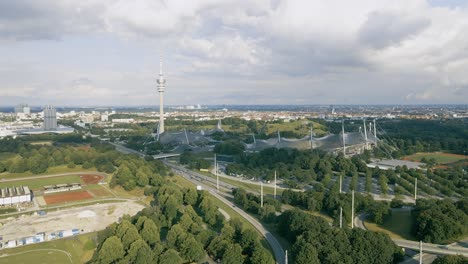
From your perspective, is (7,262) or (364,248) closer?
(364,248)

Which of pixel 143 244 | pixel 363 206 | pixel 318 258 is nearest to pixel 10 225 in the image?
pixel 143 244

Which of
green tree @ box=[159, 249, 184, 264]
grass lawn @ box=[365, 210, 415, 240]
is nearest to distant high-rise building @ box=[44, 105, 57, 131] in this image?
green tree @ box=[159, 249, 184, 264]

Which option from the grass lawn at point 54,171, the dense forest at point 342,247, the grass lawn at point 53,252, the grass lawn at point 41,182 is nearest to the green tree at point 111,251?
the grass lawn at point 53,252

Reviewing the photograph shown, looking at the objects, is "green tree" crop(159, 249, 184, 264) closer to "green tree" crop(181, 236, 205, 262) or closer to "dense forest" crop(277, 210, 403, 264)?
"green tree" crop(181, 236, 205, 262)

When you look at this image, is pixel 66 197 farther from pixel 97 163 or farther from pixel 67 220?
pixel 97 163

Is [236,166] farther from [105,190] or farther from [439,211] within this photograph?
[439,211]

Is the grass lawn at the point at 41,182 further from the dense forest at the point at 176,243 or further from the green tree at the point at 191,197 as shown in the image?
the dense forest at the point at 176,243

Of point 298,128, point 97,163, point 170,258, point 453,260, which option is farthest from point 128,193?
point 298,128
